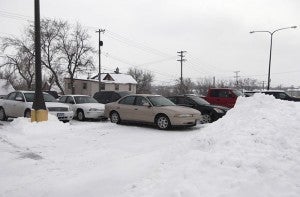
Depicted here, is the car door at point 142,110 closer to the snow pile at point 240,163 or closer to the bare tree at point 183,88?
the snow pile at point 240,163

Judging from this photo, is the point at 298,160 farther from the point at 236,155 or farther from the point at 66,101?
the point at 66,101

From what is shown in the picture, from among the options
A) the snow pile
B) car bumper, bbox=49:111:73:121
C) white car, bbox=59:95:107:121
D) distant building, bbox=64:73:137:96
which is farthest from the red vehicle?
distant building, bbox=64:73:137:96

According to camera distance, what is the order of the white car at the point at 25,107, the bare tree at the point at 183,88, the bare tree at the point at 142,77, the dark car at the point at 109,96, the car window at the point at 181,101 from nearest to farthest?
1. the white car at the point at 25,107
2. the car window at the point at 181,101
3. the dark car at the point at 109,96
4. the bare tree at the point at 183,88
5. the bare tree at the point at 142,77

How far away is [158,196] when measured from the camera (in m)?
5.18

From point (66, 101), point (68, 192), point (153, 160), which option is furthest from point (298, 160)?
point (66, 101)

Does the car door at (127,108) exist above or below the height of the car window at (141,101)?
below

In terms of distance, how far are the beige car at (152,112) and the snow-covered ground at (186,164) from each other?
10.3 feet

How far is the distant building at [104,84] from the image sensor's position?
213 ft

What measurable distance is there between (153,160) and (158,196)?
2398 millimetres

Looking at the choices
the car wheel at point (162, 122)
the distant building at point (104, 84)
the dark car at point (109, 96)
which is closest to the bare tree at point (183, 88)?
the distant building at point (104, 84)

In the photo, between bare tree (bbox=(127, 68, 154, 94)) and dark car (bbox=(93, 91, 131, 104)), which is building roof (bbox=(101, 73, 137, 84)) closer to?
bare tree (bbox=(127, 68, 154, 94))

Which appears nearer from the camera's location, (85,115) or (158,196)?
(158,196)

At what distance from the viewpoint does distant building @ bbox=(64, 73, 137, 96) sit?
213 feet

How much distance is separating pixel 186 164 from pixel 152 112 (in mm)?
7798
